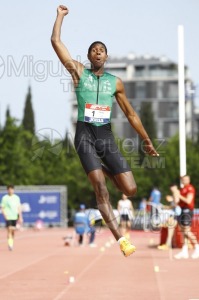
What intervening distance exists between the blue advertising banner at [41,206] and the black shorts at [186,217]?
30.9 m

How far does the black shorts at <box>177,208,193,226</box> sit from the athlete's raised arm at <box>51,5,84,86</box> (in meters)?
10.7

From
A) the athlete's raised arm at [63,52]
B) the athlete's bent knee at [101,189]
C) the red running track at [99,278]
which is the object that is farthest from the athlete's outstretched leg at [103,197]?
the red running track at [99,278]

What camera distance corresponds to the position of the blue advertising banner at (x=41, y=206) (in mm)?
50875

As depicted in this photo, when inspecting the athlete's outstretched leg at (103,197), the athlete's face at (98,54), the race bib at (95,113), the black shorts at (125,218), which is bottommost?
the black shorts at (125,218)

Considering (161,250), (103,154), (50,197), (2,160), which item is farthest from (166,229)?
(2,160)

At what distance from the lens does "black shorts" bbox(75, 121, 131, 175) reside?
9.42 meters

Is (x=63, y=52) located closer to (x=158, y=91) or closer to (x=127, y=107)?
(x=127, y=107)

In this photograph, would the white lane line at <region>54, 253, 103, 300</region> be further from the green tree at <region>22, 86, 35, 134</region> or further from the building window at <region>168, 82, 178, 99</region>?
the building window at <region>168, 82, 178, 99</region>

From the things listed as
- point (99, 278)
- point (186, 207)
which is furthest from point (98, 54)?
point (186, 207)

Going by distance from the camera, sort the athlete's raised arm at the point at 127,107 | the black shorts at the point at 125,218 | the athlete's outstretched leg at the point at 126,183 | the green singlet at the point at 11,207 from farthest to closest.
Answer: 1. the black shorts at the point at 125,218
2. the green singlet at the point at 11,207
3. the athlete's raised arm at the point at 127,107
4. the athlete's outstretched leg at the point at 126,183

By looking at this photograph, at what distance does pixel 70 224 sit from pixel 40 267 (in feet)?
134

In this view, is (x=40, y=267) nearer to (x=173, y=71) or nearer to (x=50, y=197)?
(x=50, y=197)

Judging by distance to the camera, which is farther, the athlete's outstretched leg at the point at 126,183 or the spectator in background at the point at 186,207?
the spectator in background at the point at 186,207

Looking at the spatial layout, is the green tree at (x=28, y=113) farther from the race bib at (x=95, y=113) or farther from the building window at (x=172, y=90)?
the race bib at (x=95, y=113)
